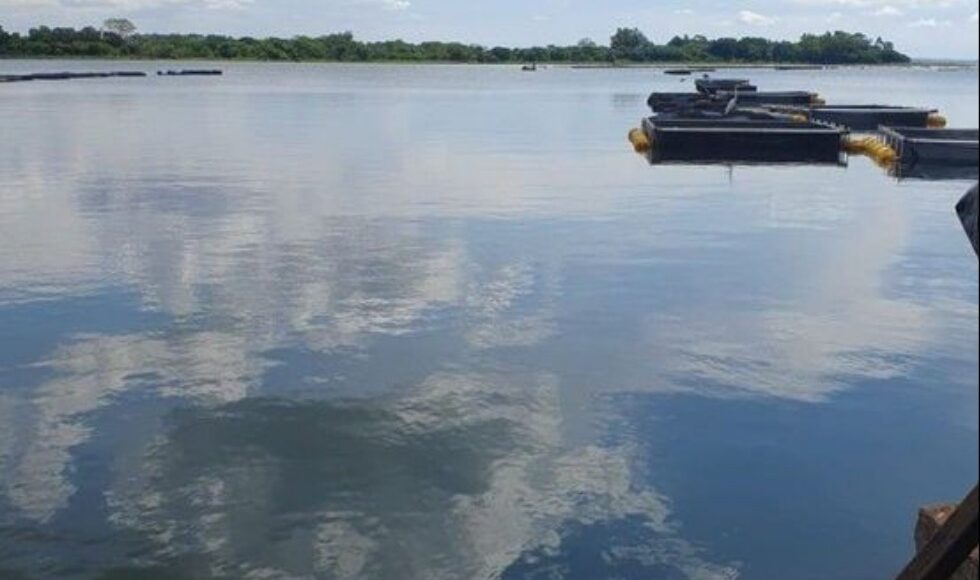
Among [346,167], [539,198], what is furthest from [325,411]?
[346,167]

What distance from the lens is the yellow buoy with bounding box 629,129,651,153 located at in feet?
167

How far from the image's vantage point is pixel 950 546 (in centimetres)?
434

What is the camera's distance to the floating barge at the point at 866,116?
60112 mm

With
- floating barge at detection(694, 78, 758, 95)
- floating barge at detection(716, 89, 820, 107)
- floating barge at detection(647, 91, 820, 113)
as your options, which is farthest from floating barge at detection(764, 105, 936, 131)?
floating barge at detection(694, 78, 758, 95)

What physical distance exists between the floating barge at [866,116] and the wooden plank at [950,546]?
58704 millimetres

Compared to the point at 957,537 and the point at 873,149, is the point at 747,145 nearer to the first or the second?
the point at 873,149

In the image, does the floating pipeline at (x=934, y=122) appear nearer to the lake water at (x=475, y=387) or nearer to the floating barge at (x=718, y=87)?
the floating barge at (x=718, y=87)

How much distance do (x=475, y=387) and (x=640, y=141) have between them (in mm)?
39114

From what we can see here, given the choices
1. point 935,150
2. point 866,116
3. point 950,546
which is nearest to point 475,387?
point 950,546

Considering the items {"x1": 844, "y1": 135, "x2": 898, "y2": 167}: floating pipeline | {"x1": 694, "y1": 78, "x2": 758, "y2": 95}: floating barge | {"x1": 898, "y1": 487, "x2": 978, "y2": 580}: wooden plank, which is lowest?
{"x1": 844, "y1": 135, "x2": 898, "y2": 167}: floating pipeline

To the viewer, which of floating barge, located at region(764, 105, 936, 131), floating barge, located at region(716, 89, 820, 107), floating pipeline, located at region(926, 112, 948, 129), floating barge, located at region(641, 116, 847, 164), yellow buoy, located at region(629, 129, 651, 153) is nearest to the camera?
floating barge, located at region(641, 116, 847, 164)

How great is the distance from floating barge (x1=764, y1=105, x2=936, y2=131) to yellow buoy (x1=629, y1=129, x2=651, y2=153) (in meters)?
12.2

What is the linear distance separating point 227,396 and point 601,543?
621 cm

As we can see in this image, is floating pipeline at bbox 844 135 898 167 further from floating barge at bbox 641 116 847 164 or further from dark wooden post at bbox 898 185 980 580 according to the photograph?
dark wooden post at bbox 898 185 980 580
